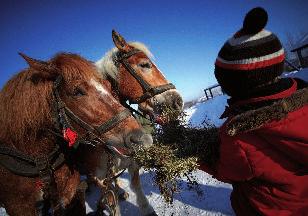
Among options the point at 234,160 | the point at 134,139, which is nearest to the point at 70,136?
the point at 134,139

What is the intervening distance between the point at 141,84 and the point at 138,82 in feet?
0.28

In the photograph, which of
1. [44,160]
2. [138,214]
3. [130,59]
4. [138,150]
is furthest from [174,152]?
[138,214]

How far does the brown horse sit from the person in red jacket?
3.91 ft

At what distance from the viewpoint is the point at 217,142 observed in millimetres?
2225

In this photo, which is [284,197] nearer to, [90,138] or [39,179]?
[90,138]

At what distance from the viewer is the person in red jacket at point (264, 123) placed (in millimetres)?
1539

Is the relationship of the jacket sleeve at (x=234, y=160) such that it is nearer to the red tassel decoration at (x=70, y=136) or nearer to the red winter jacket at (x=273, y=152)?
the red winter jacket at (x=273, y=152)

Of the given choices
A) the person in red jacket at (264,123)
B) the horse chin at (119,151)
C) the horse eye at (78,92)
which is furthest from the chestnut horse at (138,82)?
the person in red jacket at (264,123)

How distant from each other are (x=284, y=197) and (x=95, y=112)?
1.94 metres

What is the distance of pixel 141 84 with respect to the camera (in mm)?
4562

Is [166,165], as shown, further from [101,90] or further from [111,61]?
[111,61]

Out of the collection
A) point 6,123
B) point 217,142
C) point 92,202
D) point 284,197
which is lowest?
point 92,202

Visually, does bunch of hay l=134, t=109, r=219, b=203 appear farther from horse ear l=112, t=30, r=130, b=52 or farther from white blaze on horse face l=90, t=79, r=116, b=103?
horse ear l=112, t=30, r=130, b=52

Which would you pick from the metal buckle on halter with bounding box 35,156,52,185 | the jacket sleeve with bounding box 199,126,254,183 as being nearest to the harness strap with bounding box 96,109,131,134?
the metal buckle on halter with bounding box 35,156,52,185
